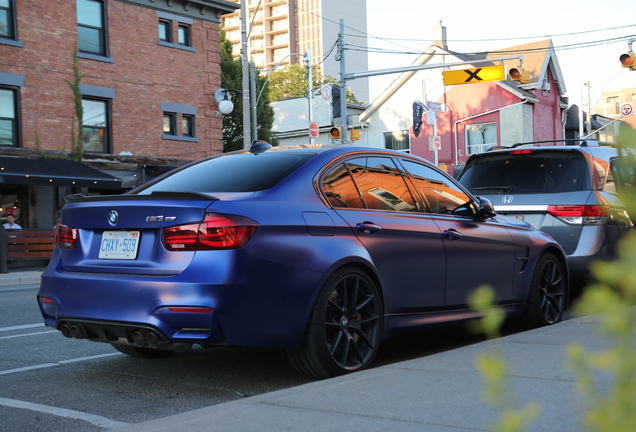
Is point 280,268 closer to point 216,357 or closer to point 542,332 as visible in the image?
point 216,357

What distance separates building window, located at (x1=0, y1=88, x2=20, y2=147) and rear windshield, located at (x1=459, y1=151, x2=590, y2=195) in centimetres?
1609

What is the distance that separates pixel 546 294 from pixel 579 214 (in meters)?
1.44

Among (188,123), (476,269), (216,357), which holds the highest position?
(188,123)

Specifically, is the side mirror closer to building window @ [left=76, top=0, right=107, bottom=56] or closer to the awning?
the awning

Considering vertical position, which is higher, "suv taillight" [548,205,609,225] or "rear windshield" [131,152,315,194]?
"rear windshield" [131,152,315,194]

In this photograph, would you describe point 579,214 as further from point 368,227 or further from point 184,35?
point 184,35

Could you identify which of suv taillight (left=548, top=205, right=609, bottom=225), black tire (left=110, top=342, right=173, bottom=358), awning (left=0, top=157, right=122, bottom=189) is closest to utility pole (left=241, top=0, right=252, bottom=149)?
awning (left=0, top=157, right=122, bottom=189)

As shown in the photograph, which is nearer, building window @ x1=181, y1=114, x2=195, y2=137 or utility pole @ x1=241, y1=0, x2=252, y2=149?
utility pole @ x1=241, y1=0, x2=252, y2=149

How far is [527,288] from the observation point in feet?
21.8

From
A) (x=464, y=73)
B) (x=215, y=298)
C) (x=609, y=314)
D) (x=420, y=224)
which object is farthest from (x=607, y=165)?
(x=464, y=73)

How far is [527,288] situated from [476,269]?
84 cm

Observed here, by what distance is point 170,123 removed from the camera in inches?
1015

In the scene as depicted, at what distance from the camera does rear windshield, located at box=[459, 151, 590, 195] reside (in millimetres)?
8133

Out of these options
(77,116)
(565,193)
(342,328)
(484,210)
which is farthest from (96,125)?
(342,328)
